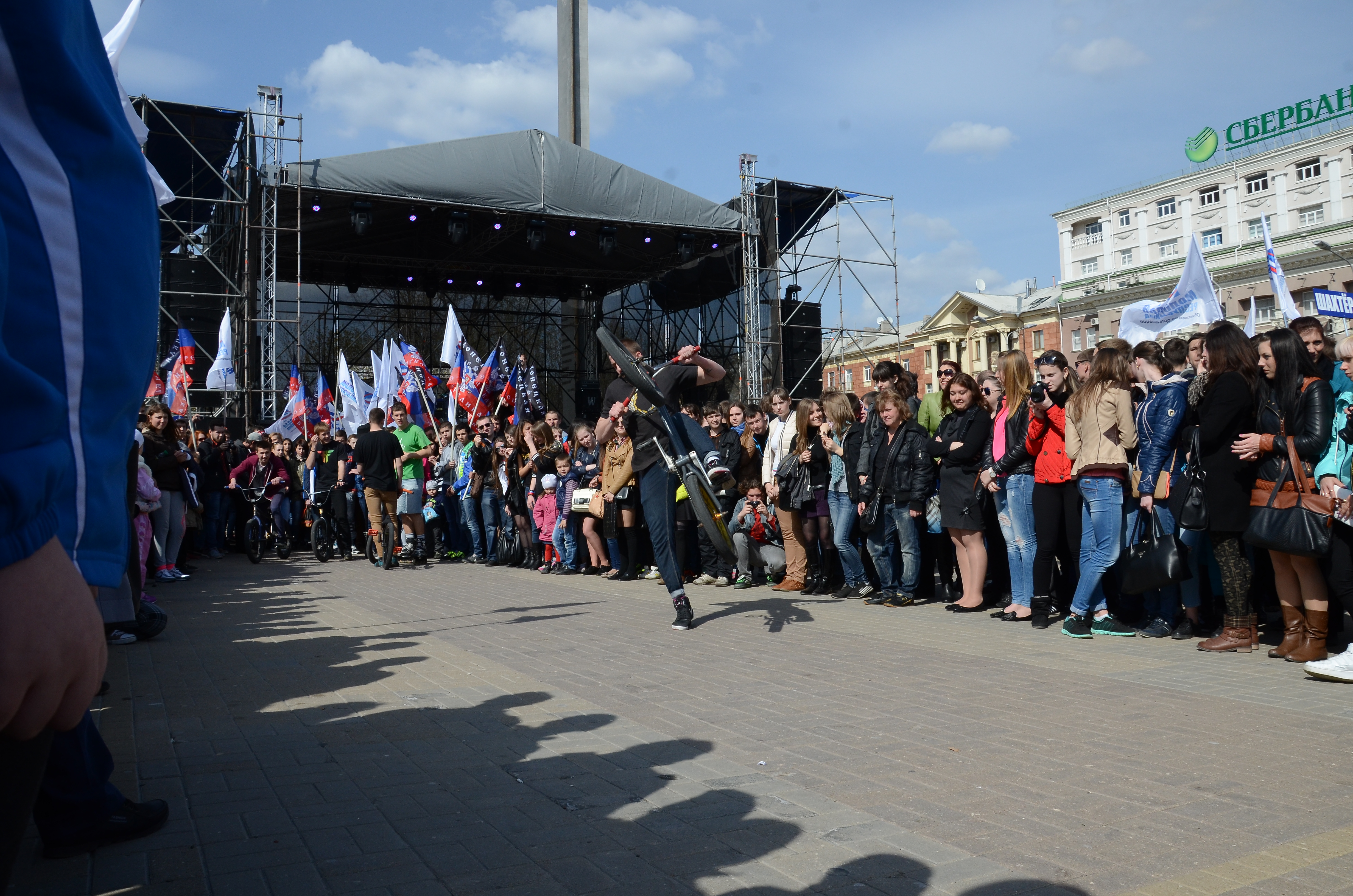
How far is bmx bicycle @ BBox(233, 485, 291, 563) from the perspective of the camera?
14977 mm

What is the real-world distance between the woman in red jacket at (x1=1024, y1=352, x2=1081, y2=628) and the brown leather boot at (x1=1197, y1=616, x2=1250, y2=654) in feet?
4.30

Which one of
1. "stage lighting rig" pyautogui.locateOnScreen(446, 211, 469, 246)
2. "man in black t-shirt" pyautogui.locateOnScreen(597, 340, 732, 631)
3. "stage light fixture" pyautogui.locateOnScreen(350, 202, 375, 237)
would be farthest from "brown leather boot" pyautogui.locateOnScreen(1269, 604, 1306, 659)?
"stage lighting rig" pyautogui.locateOnScreen(446, 211, 469, 246)

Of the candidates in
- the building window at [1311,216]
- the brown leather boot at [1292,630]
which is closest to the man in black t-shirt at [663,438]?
the brown leather boot at [1292,630]

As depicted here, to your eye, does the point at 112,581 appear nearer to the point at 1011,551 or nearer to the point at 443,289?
the point at 1011,551

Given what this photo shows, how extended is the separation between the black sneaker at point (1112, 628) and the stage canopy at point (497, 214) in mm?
18631

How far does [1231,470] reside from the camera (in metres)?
6.15

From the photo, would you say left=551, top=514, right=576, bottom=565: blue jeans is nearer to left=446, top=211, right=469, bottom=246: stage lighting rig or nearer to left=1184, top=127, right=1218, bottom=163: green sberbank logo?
left=446, top=211, right=469, bottom=246: stage lighting rig

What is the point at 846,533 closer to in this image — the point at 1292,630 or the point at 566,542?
the point at 1292,630

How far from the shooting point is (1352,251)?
183 ft

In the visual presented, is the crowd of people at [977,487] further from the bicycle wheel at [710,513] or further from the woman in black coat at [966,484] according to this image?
the bicycle wheel at [710,513]

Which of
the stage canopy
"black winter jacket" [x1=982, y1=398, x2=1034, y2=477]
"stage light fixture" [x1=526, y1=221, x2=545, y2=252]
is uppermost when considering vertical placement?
the stage canopy

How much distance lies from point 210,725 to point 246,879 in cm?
214

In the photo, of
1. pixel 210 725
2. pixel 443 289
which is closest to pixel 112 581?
pixel 210 725

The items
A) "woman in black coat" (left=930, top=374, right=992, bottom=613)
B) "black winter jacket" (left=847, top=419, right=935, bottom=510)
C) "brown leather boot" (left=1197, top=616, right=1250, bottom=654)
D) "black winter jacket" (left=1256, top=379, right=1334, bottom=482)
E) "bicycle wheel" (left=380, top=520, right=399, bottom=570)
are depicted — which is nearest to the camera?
"black winter jacket" (left=1256, top=379, right=1334, bottom=482)
